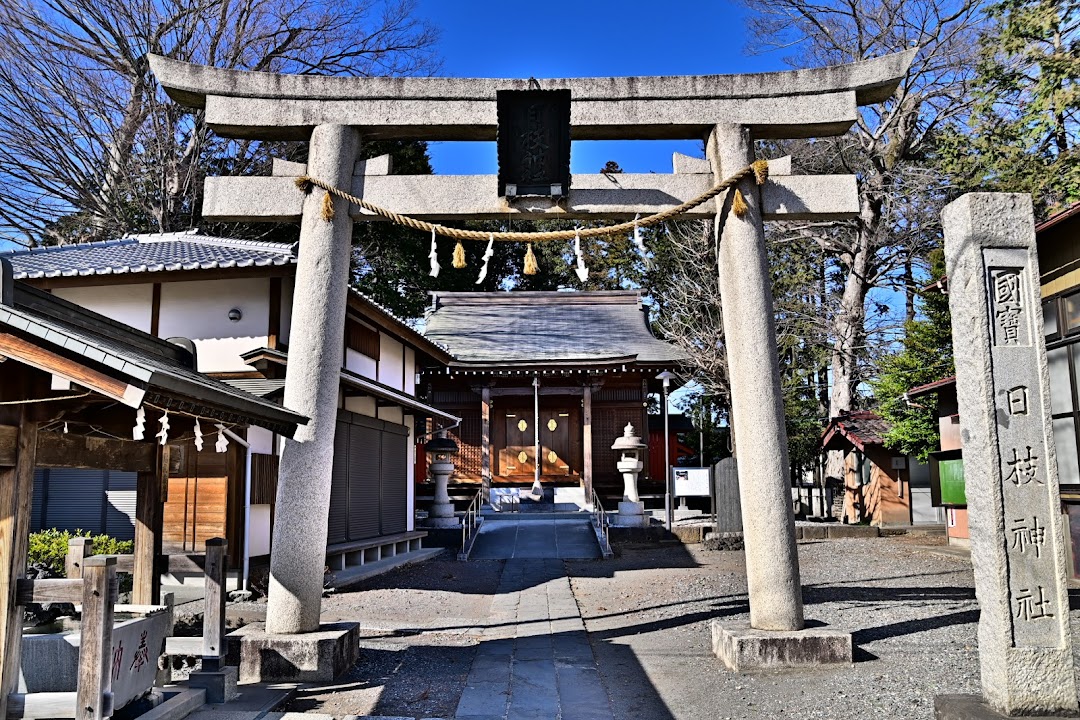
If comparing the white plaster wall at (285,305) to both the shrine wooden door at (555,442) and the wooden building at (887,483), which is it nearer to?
the shrine wooden door at (555,442)

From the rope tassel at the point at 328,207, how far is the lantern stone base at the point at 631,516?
12.4 m

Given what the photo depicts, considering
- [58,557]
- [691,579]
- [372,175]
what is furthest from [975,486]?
[58,557]

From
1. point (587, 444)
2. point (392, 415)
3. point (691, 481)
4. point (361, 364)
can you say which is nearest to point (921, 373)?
point (691, 481)

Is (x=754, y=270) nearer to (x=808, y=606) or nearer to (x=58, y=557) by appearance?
(x=808, y=606)

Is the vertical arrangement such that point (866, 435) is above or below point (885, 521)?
above

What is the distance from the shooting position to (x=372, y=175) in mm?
7629

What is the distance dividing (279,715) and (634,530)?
41.4 ft

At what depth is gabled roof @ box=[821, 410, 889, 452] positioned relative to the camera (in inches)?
802

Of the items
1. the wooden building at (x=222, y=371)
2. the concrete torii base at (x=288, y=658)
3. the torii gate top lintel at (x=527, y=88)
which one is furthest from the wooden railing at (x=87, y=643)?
the wooden building at (x=222, y=371)

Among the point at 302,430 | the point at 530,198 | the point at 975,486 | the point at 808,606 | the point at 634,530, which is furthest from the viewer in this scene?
the point at 634,530

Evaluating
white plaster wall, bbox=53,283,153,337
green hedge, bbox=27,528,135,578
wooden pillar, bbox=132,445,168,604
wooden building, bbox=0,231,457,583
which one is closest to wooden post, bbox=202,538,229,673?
wooden pillar, bbox=132,445,168,604

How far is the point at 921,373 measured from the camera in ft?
63.2

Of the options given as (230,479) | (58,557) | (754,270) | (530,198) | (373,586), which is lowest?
(373,586)

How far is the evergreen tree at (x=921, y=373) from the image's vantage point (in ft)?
61.4
